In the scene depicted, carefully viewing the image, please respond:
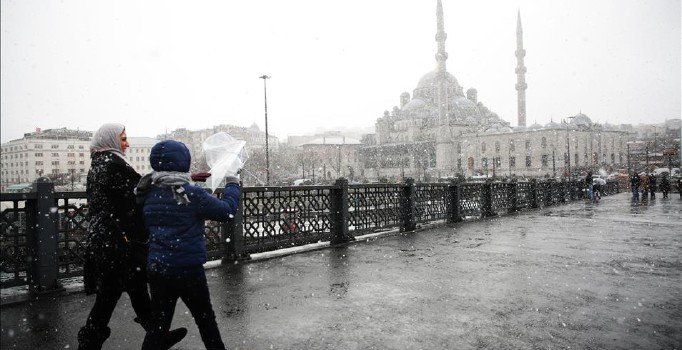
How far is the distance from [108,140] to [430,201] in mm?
10700

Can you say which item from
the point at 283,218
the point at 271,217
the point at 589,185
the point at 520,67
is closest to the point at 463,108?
the point at 520,67

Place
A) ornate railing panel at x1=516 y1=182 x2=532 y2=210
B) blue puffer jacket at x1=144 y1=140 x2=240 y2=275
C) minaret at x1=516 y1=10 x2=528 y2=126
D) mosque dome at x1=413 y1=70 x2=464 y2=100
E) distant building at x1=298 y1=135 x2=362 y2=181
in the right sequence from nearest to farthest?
blue puffer jacket at x1=144 y1=140 x2=240 y2=275, ornate railing panel at x1=516 y1=182 x2=532 y2=210, minaret at x1=516 y1=10 x2=528 y2=126, mosque dome at x1=413 y1=70 x2=464 y2=100, distant building at x1=298 y1=135 x2=362 y2=181

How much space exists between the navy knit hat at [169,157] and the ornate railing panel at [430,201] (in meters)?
9.71

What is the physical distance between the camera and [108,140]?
3.63 metres

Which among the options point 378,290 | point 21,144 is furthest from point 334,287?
point 21,144

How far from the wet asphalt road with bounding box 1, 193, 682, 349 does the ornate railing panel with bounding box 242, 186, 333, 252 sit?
620mm

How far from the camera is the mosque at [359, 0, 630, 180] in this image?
7588 centimetres

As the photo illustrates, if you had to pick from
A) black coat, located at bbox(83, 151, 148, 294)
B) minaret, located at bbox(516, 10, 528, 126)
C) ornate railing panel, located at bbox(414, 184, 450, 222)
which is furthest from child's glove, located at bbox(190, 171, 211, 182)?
minaret, located at bbox(516, 10, 528, 126)

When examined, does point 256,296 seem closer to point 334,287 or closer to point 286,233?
point 334,287

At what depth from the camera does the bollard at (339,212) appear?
374 inches

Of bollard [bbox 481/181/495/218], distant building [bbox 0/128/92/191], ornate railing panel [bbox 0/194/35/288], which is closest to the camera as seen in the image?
ornate railing panel [bbox 0/194/35/288]

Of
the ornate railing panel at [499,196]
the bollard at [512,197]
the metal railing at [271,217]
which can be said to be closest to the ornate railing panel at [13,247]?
the metal railing at [271,217]

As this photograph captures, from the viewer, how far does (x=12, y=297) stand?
17.4ft

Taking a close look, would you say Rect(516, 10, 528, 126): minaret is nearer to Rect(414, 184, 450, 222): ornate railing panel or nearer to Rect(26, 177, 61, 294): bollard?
Rect(414, 184, 450, 222): ornate railing panel
